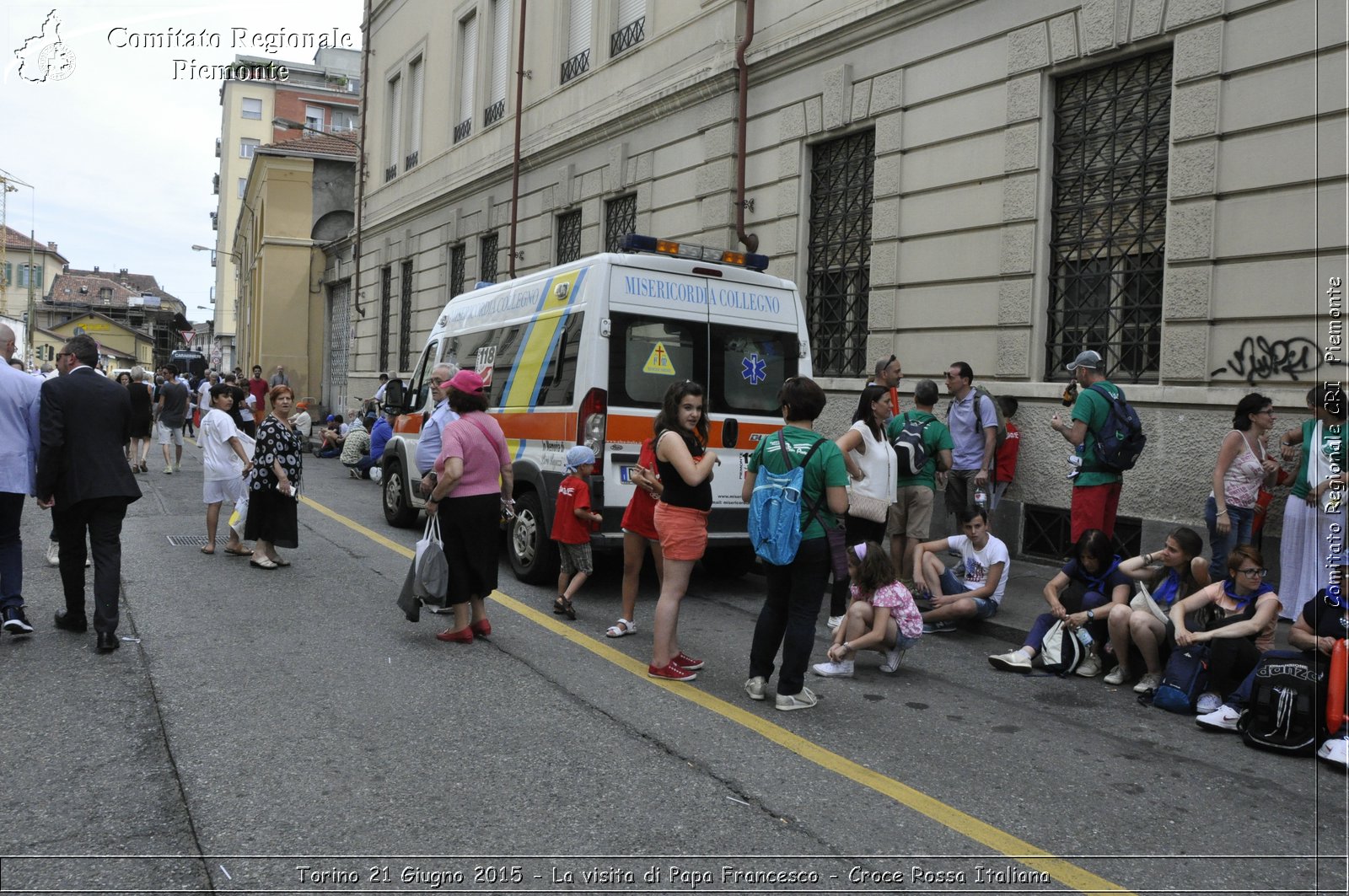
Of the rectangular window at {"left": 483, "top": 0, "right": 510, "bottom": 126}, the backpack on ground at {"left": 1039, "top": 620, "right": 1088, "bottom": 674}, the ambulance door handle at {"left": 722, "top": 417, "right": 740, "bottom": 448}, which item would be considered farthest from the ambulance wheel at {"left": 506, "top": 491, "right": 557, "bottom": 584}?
the rectangular window at {"left": 483, "top": 0, "right": 510, "bottom": 126}

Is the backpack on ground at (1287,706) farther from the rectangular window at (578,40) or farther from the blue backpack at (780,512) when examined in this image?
the rectangular window at (578,40)

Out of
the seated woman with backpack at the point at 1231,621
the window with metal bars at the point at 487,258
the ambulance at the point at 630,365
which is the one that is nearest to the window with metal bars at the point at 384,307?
the window with metal bars at the point at 487,258

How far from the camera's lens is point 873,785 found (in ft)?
14.7

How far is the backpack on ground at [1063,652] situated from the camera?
6.61 meters

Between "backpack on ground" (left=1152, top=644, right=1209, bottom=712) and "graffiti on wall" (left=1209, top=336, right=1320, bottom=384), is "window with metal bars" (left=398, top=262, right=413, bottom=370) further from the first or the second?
"backpack on ground" (left=1152, top=644, right=1209, bottom=712)

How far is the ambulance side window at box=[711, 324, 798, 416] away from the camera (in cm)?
866

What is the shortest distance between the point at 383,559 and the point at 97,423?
11.5 ft

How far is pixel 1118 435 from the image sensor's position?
797 centimetres

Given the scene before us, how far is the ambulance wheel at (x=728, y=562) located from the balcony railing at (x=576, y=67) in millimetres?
11401

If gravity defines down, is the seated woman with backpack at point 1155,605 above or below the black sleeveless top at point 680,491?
below

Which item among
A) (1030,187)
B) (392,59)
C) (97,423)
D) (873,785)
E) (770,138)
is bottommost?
(873,785)

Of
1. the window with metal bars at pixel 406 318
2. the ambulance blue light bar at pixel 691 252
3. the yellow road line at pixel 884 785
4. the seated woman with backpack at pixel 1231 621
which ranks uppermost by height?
the window with metal bars at pixel 406 318

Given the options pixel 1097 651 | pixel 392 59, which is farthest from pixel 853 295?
pixel 392 59

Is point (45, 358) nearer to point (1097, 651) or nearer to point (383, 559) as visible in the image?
point (383, 559)
